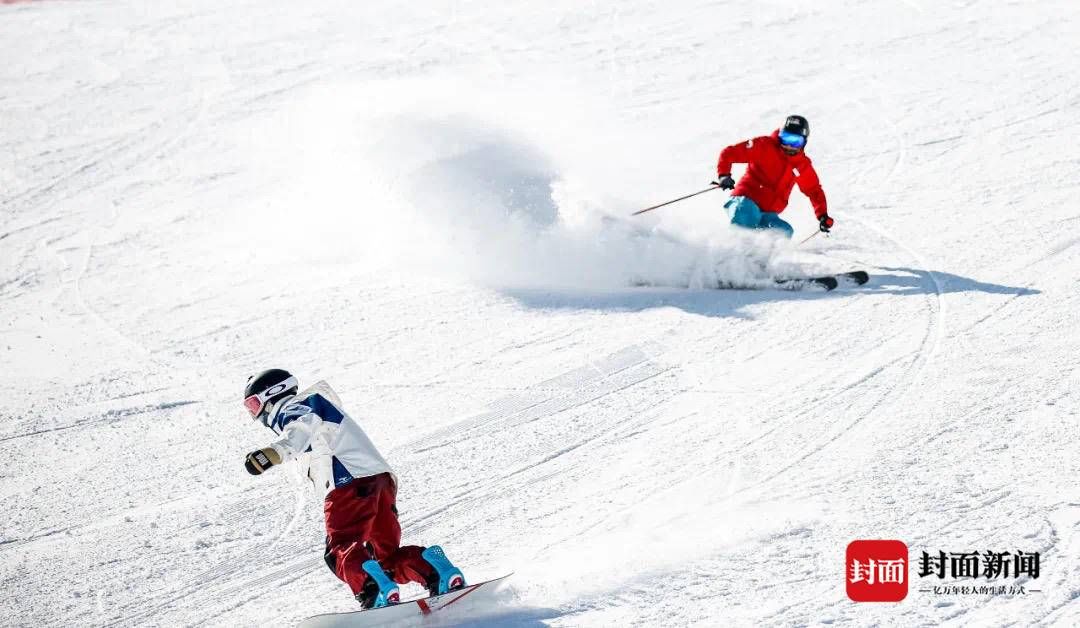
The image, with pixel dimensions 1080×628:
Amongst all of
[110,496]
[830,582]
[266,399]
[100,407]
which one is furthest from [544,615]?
[100,407]

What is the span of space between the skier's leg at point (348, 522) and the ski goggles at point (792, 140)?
17.2 feet

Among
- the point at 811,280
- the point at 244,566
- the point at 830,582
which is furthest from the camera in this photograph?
the point at 811,280

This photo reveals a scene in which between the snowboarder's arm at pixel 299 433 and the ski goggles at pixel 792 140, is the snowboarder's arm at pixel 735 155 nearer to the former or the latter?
the ski goggles at pixel 792 140

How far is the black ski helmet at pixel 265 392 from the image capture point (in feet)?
17.1

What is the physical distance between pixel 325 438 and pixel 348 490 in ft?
0.89

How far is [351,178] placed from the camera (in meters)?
11.8

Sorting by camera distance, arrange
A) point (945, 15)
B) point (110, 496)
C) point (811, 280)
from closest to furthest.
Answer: point (110, 496), point (811, 280), point (945, 15)

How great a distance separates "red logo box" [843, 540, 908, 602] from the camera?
498 cm

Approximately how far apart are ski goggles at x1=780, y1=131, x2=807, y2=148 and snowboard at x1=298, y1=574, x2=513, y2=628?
5.22 metres

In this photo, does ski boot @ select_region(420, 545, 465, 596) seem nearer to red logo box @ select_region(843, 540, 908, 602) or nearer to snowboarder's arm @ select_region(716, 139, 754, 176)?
red logo box @ select_region(843, 540, 908, 602)

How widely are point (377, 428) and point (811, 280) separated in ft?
12.0

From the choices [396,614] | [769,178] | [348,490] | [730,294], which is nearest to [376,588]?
[396,614]

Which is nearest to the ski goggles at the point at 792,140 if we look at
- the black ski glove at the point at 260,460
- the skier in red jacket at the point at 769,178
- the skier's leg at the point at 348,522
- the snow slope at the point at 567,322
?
the skier in red jacket at the point at 769,178

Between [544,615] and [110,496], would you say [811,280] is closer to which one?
[544,615]
